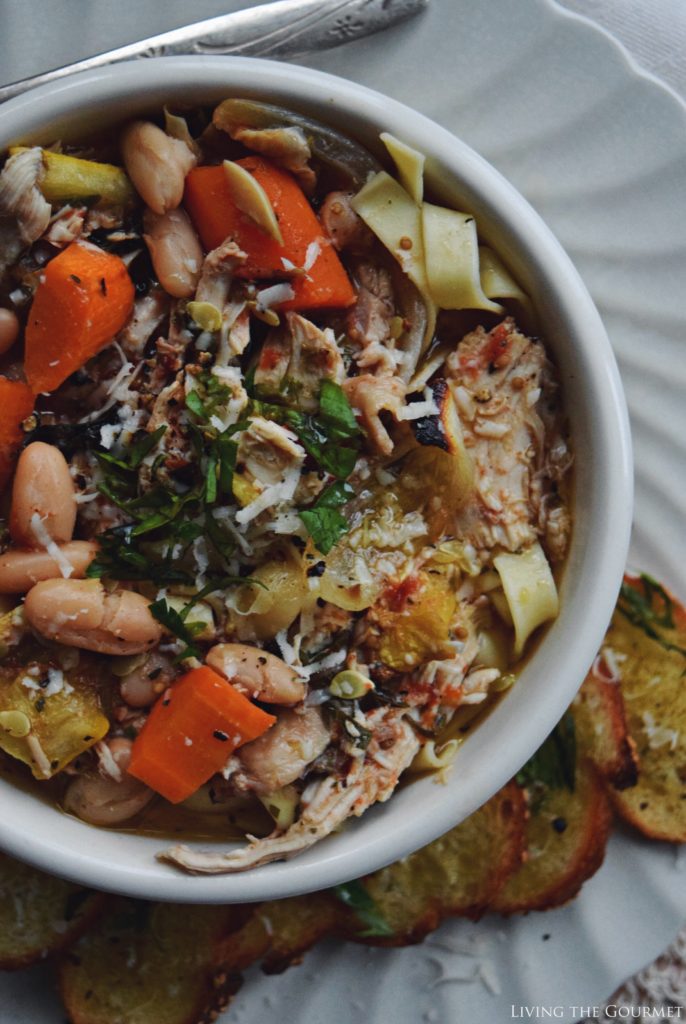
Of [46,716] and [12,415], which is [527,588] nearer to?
[46,716]

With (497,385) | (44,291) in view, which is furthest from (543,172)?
(44,291)

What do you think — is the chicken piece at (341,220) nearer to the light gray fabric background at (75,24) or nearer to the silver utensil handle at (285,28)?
the silver utensil handle at (285,28)

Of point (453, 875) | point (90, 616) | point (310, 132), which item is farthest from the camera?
point (453, 875)

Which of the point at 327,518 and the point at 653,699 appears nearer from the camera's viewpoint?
the point at 327,518

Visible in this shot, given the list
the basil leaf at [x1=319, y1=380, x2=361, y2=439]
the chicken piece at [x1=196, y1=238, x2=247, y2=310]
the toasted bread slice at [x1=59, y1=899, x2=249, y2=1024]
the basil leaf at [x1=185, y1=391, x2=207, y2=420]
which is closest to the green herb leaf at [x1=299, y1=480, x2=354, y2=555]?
the basil leaf at [x1=319, y1=380, x2=361, y2=439]

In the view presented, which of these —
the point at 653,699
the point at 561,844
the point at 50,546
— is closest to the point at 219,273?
the point at 50,546

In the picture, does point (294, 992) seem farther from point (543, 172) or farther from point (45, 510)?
point (543, 172)

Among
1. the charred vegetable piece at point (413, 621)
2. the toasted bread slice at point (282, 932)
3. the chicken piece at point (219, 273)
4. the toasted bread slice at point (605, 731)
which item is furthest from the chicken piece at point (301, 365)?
the toasted bread slice at point (282, 932)

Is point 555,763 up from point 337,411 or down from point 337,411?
down
